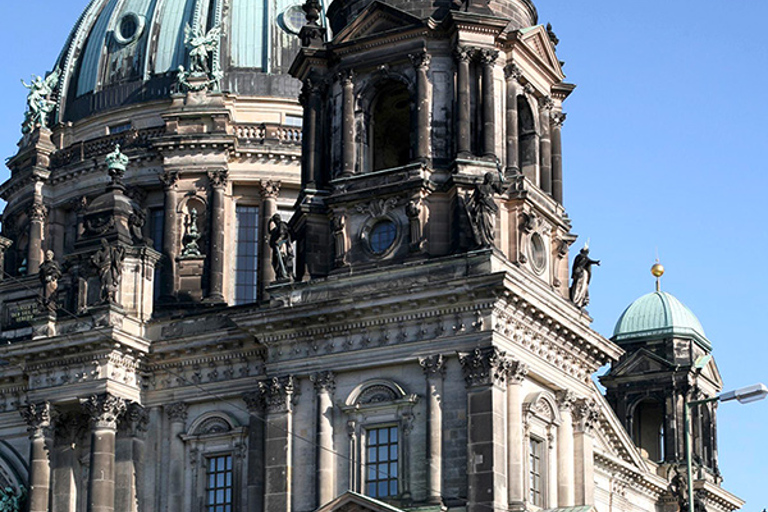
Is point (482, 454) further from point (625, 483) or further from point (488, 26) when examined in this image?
point (625, 483)

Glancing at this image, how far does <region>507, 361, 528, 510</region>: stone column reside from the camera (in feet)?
151

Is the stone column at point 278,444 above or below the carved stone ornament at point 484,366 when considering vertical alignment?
below

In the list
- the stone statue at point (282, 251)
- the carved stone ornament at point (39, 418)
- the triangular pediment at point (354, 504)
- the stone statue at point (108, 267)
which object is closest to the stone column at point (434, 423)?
the triangular pediment at point (354, 504)

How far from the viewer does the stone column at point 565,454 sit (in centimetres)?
4959

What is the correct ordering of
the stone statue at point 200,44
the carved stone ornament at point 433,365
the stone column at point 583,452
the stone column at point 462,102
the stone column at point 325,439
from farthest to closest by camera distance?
the stone statue at point 200,44, the stone column at point 583,452, the stone column at point 462,102, the stone column at point 325,439, the carved stone ornament at point 433,365

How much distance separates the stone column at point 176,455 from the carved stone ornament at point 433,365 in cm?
898

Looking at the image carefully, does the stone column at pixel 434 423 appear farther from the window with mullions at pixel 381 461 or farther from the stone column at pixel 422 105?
the stone column at pixel 422 105

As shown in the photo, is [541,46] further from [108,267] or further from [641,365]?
[641,365]

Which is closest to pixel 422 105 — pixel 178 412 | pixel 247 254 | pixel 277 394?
pixel 277 394

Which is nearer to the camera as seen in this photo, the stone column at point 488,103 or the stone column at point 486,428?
the stone column at point 486,428

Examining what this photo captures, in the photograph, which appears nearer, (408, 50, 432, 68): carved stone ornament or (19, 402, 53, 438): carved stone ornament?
(408, 50, 432, 68): carved stone ornament

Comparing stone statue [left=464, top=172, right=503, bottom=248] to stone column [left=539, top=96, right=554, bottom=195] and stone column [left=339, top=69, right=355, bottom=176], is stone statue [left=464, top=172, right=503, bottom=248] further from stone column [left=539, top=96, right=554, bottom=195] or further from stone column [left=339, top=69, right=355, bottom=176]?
stone column [left=539, top=96, right=554, bottom=195]

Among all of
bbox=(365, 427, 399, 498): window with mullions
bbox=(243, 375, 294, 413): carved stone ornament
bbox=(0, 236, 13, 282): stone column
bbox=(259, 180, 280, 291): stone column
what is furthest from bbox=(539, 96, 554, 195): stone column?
bbox=(0, 236, 13, 282): stone column

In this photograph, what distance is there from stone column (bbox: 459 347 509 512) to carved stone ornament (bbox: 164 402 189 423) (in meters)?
10.2
